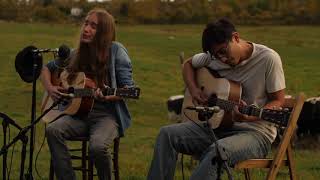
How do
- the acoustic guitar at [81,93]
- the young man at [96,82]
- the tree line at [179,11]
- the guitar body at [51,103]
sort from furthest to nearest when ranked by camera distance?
the tree line at [179,11] → the guitar body at [51,103] → the young man at [96,82] → the acoustic guitar at [81,93]

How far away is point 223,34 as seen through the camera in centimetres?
542

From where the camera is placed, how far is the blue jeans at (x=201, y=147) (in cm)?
533

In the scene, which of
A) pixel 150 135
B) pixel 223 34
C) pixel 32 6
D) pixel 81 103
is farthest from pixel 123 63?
pixel 32 6

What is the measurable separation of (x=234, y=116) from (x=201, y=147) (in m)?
0.41

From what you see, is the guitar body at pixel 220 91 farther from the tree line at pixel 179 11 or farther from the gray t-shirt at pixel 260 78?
the tree line at pixel 179 11

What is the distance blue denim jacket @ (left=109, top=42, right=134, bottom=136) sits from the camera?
6.22 m

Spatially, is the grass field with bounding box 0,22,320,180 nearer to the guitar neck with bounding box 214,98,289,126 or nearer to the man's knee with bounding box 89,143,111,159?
the man's knee with bounding box 89,143,111,159

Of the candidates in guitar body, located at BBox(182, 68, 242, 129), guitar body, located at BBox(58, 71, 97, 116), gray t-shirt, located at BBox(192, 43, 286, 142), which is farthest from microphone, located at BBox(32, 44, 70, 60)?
gray t-shirt, located at BBox(192, 43, 286, 142)

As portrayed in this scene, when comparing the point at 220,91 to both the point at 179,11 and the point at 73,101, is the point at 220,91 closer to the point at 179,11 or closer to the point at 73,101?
the point at 73,101

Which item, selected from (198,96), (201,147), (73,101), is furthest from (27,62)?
(201,147)

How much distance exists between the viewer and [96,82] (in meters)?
6.16

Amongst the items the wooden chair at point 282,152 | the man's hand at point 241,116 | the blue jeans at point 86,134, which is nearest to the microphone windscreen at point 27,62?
the blue jeans at point 86,134

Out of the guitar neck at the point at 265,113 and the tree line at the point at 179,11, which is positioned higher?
the guitar neck at the point at 265,113

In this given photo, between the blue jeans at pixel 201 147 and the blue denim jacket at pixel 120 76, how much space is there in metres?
0.55
